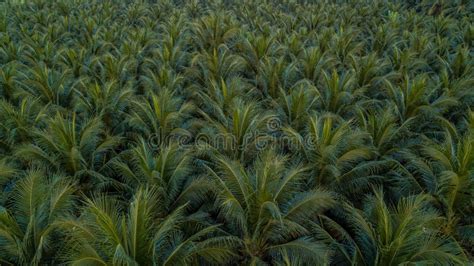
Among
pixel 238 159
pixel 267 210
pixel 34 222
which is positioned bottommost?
pixel 238 159

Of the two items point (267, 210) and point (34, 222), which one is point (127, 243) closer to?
point (34, 222)

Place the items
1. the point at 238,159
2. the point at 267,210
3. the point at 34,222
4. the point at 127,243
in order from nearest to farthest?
the point at 127,243
the point at 34,222
the point at 267,210
the point at 238,159

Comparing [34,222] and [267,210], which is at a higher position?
[34,222]

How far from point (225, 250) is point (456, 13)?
23160 millimetres

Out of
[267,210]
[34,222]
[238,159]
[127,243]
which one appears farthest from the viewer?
[238,159]

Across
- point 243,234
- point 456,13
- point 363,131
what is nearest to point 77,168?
point 243,234

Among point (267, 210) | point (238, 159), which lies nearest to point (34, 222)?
point (267, 210)

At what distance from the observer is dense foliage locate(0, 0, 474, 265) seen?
6.59 m

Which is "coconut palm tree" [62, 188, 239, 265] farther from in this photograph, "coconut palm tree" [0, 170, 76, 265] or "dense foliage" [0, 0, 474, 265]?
"coconut palm tree" [0, 170, 76, 265]

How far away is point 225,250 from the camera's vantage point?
22.0 ft

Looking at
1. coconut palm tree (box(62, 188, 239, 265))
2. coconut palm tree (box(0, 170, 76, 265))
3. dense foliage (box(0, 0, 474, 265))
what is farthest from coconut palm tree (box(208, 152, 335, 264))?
coconut palm tree (box(0, 170, 76, 265))

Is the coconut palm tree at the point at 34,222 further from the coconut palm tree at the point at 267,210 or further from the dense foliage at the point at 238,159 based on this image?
the coconut palm tree at the point at 267,210

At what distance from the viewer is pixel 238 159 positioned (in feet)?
31.8

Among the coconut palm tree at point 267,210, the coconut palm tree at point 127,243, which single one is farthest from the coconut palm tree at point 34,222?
the coconut palm tree at point 267,210
